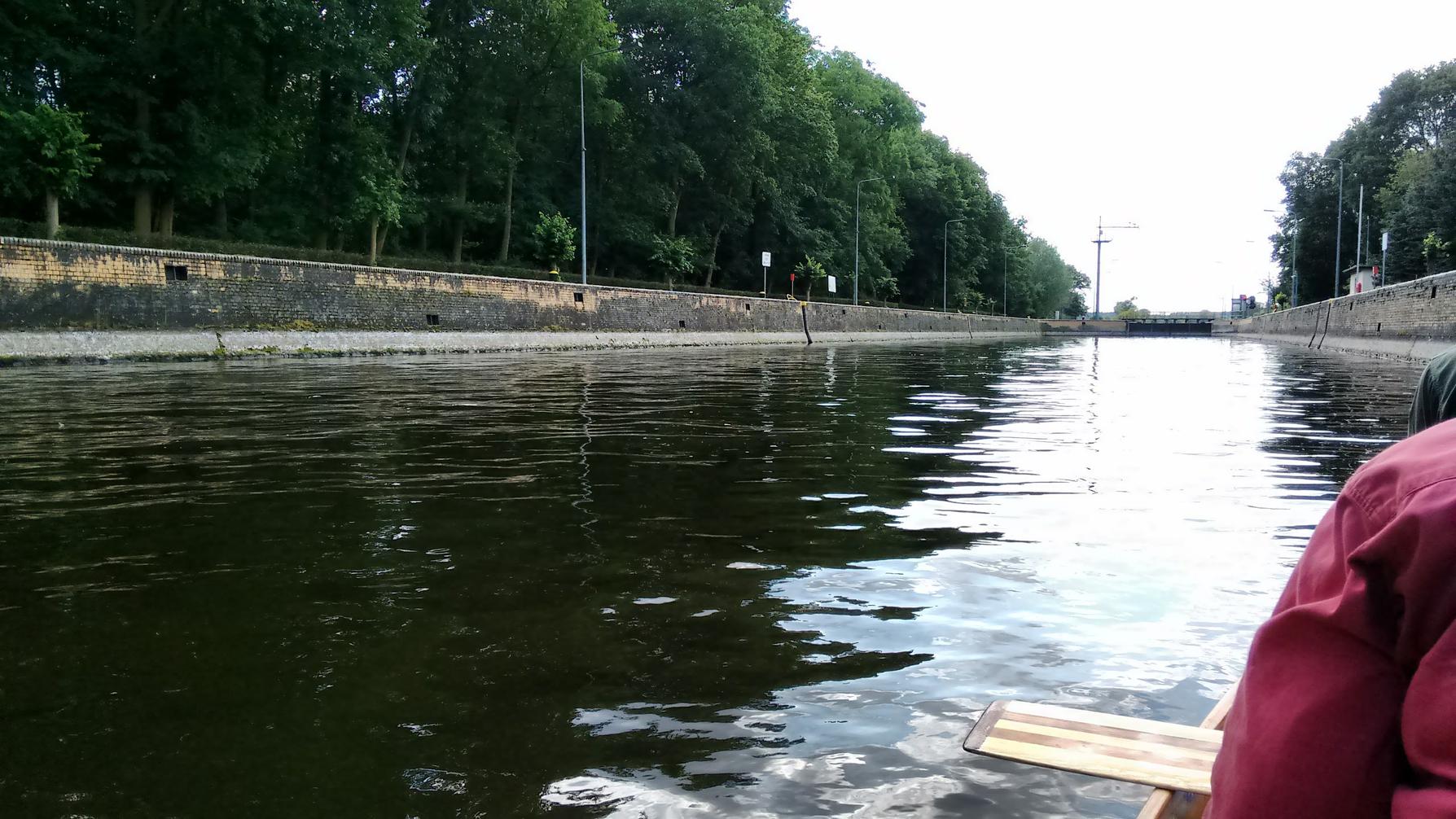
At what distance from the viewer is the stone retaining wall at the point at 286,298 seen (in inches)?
739

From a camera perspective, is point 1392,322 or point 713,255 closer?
point 1392,322

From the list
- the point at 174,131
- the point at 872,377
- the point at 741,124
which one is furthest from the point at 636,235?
the point at 872,377

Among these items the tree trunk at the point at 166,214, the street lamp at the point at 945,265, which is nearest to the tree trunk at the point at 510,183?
the tree trunk at the point at 166,214

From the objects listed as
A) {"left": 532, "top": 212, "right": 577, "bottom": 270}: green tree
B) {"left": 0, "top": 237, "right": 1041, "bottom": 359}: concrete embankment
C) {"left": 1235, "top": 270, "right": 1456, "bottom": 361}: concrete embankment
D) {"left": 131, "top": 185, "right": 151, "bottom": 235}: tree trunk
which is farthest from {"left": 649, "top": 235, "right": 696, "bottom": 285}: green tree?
{"left": 1235, "top": 270, "right": 1456, "bottom": 361}: concrete embankment

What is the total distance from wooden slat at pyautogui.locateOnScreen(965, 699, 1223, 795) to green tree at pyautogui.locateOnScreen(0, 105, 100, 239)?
27.7m

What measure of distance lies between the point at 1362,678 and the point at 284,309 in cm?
2516

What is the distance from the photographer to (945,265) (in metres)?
79.5

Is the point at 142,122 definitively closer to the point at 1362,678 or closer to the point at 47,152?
the point at 47,152

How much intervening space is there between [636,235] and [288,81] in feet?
51.2

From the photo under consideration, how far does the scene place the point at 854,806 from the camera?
2229 millimetres

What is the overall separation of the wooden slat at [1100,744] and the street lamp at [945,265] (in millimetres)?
77427

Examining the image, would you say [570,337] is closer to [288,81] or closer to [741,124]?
[288,81]

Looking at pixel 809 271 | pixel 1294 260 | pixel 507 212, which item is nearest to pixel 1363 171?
pixel 1294 260

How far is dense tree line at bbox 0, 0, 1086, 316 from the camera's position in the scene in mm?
30797
